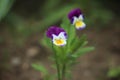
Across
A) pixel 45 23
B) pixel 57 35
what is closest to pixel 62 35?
pixel 57 35

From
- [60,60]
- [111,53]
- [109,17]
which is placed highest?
[109,17]

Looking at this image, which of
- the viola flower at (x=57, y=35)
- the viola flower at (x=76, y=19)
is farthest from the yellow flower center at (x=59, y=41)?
the viola flower at (x=76, y=19)

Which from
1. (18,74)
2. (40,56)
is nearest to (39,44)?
(40,56)

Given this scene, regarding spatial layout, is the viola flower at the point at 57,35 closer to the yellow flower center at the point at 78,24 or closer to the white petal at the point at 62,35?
the white petal at the point at 62,35

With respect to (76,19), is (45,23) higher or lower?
higher

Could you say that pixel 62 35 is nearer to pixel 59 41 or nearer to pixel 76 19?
pixel 59 41

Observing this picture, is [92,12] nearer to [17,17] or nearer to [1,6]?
[17,17]
